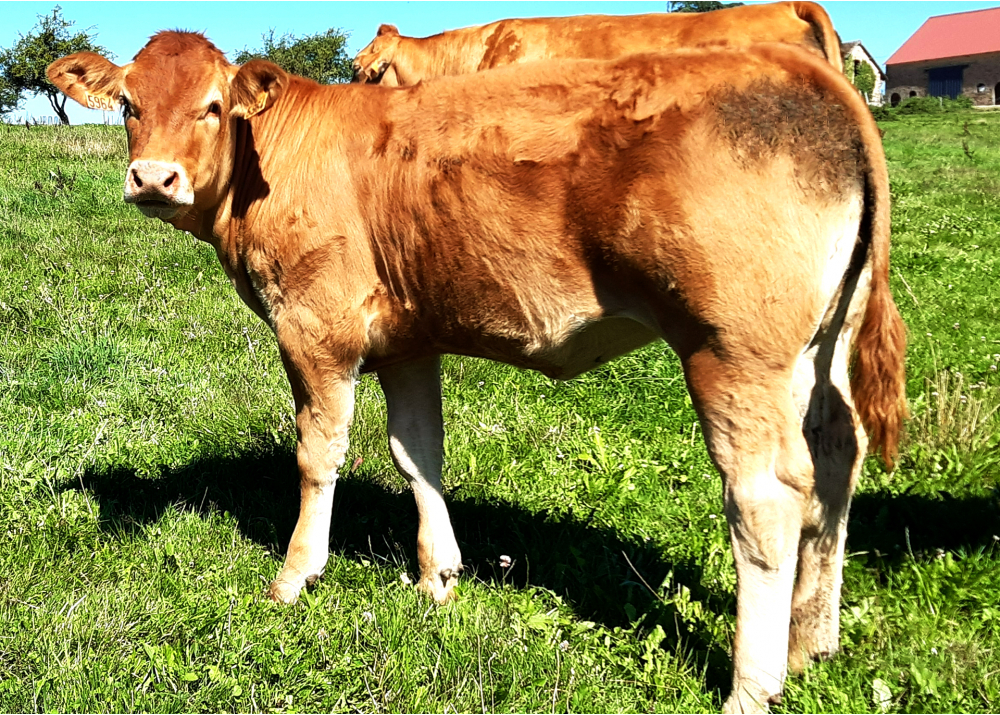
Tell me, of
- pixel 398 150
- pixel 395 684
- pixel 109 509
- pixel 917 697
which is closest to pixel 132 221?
pixel 109 509

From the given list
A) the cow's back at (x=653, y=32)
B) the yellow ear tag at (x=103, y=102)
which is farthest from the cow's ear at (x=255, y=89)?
the cow's back at (x=653, y=32)

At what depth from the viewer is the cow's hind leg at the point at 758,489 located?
307cm

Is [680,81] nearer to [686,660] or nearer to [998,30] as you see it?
[686,660]

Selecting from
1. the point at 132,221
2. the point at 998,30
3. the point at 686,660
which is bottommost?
the point at 686,660

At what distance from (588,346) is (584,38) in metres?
5.17

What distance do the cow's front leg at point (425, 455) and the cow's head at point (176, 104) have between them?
120 centimetres

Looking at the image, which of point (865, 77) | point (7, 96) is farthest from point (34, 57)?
point (865, 77)

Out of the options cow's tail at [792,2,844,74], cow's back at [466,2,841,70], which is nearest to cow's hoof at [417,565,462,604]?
cow's back at [466,2,841,70]

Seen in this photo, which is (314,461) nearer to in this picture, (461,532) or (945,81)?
(461,532)

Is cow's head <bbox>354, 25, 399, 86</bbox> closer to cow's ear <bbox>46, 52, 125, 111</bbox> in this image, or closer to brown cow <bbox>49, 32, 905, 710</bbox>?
brown cow <bbox>49, 32, 905, 710</bbox>

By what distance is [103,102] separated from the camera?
3934 millimetres

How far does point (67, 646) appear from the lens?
10.7 feet

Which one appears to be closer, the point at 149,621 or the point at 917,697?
the point at 917,697

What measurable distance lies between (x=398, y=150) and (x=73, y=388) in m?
3.25
